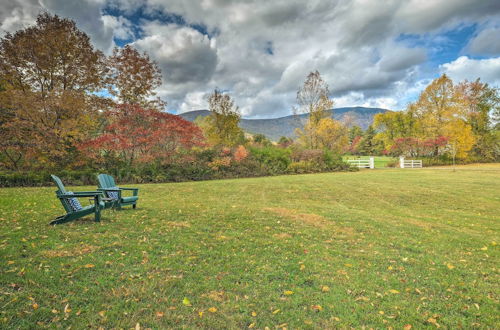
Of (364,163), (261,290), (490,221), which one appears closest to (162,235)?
(261,290)

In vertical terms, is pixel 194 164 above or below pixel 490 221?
above

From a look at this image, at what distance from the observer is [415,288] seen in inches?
122

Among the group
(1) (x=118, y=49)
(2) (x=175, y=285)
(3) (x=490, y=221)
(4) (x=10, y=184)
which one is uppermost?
(1) (x=118, y=49)

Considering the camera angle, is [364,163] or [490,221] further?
[364,163]

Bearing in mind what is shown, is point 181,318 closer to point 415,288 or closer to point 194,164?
point 415,288

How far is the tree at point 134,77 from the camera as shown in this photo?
55.0 ft

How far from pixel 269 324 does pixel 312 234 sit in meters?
2.96

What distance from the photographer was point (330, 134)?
28.6 metres

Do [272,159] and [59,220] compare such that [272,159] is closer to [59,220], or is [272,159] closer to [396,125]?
[59,220]

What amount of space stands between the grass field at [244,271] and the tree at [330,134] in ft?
73.2

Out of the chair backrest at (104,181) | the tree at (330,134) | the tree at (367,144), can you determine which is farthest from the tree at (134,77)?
the tree at (367,144)

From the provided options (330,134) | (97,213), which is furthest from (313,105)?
(97,213)

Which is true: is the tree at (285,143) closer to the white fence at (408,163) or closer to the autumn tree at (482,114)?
the white fence at (408,163)

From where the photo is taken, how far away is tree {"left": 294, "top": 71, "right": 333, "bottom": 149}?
28781 millimetres
